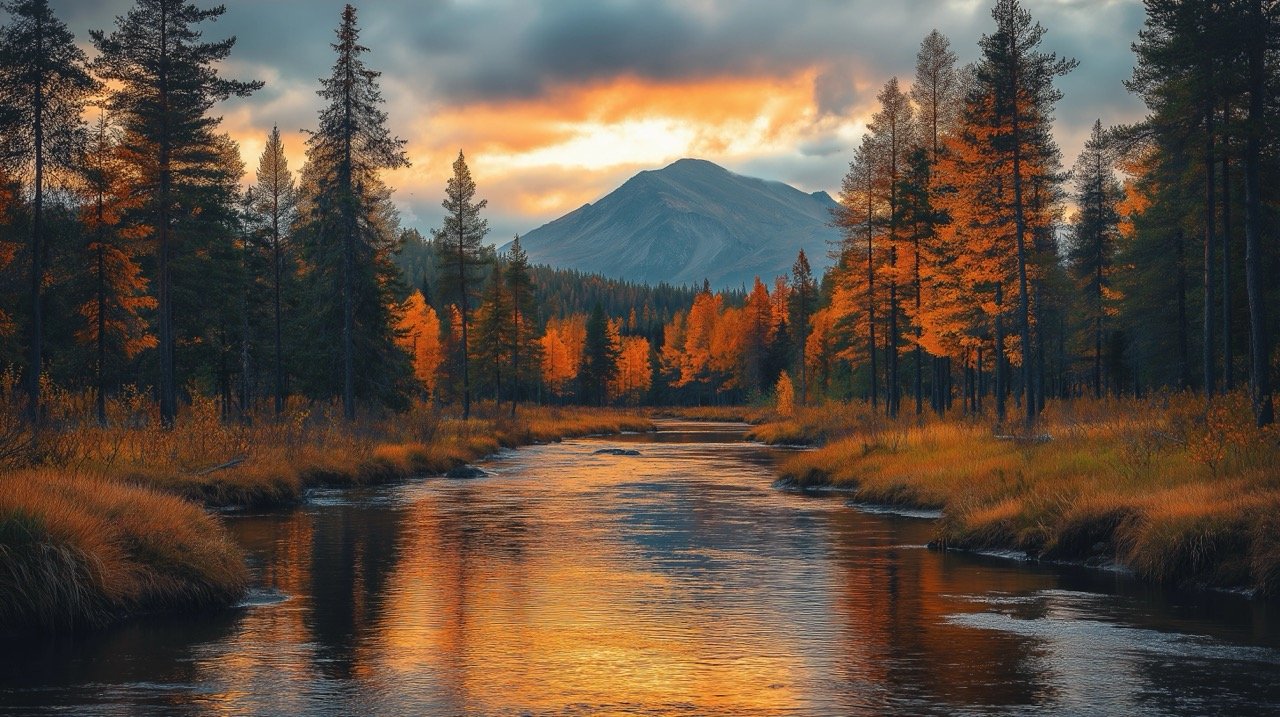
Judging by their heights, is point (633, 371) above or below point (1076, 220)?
below

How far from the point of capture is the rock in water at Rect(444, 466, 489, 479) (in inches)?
1522

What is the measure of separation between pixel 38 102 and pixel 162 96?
5022mm

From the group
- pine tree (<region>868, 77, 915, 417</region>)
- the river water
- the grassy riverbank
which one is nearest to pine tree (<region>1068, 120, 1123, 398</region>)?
pine tree (<region>868, 77, 915, 417</region>)

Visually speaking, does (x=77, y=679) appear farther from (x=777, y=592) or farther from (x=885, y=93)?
(x=885, y=93)

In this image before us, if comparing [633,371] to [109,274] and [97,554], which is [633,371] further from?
[97,554]

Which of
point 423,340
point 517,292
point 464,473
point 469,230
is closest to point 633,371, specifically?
point 423,340

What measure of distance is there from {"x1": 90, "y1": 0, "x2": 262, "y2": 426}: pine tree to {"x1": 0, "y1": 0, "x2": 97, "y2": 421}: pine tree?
3287 millimetres

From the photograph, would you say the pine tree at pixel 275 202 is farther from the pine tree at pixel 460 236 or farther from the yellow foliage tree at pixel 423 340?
the yellow foliage tree at pixel 423 340

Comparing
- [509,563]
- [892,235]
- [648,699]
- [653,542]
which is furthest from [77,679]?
[892,235]

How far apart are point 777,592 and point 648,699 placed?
257 inches

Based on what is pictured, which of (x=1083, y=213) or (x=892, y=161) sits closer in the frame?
(x=892, y=161)

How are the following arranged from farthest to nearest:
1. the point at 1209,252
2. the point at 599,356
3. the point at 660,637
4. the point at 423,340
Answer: the point at 599,356
the point at 423,340
the point at 1209,252
the point at 660,637

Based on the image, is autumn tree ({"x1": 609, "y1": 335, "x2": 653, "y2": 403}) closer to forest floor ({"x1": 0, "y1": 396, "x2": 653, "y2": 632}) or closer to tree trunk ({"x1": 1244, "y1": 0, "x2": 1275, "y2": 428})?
forest floor ({"x1": 0, "y1": 396, "x2": 653, "y2": 632})

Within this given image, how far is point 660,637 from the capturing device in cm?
1264
